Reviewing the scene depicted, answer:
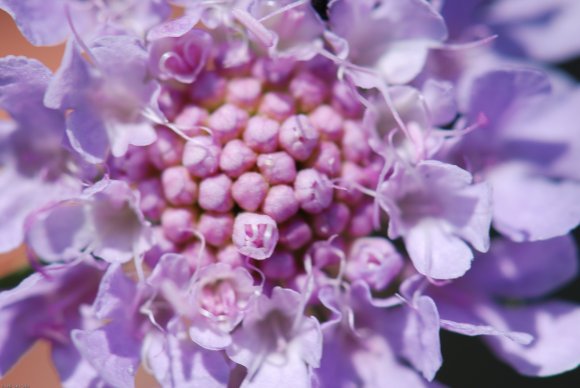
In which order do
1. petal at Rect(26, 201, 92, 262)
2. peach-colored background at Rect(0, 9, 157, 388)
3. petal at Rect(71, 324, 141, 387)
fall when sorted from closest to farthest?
petal at Rect(71, 324, 141, 387) → petal at Rect(26, 201, 92, 262) → peach-colored background at Rect(0, 9, 157, 388)

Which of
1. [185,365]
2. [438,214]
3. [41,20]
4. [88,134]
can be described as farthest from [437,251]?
[41,20]

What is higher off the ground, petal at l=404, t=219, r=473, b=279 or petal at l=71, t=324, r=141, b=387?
petal at l=404, t=219, r=473, b=279

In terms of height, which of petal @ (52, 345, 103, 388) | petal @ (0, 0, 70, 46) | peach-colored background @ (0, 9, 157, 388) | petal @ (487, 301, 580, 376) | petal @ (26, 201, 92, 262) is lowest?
peach-colored background @ (0, 9, 157, 388)

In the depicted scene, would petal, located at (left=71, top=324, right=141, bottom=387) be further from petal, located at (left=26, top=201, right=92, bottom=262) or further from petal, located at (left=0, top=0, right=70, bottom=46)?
petal, located at (left=0, top=0, right=70, bottom=46)

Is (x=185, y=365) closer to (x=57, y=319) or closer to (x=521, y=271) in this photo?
(x=57, y=319)

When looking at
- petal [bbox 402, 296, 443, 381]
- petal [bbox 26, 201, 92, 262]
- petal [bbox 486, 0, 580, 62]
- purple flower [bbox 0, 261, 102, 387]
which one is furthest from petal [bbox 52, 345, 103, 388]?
petal [bbox 486, 0, 580, 62]

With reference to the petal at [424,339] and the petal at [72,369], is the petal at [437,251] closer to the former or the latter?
the petal at [424,339]

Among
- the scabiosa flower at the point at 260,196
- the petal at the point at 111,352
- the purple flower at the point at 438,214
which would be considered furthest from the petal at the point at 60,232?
the purple flower at the point at 438,214

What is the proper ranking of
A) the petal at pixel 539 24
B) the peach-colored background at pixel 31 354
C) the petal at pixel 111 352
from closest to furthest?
the petal at pixel 111 352
the petal at pixel 539 24
the peach-colored background at pixel 31 354
